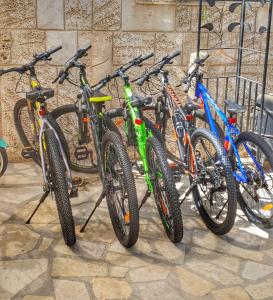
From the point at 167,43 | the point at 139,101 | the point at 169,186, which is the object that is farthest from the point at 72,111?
the point at 169,186

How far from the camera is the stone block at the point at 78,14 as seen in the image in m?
6.18

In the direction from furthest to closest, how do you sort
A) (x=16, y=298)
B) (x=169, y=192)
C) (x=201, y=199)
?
1. (x=201, y=199)
2. (x=169, y=192)
3. (x=16, y=298)

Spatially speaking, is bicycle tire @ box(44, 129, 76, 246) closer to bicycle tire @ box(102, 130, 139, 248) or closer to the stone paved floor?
the stone paved floor

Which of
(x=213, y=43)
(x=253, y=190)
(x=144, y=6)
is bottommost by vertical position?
(x=253, y=190)

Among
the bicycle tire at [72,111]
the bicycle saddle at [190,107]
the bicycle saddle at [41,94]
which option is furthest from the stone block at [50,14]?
the bicycle saddle at [190,107]

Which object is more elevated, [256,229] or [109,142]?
[109,142]

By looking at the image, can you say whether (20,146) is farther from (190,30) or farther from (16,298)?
(16,298)

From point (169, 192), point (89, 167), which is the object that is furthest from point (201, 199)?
point (89, 167)

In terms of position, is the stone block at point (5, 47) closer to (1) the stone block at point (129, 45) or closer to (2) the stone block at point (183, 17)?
(1) the stone block at point (129, 45)

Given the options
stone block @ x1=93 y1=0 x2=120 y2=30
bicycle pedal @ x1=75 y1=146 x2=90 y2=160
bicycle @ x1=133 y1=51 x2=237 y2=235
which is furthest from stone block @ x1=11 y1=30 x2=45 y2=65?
bicycle @ x1=133 y1=51 x2=237 y2=235

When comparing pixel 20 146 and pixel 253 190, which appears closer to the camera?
pixel 253 190

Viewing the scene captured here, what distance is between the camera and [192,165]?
4.68 meters

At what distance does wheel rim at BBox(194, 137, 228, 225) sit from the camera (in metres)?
4.34

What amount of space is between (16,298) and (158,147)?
1607mm
